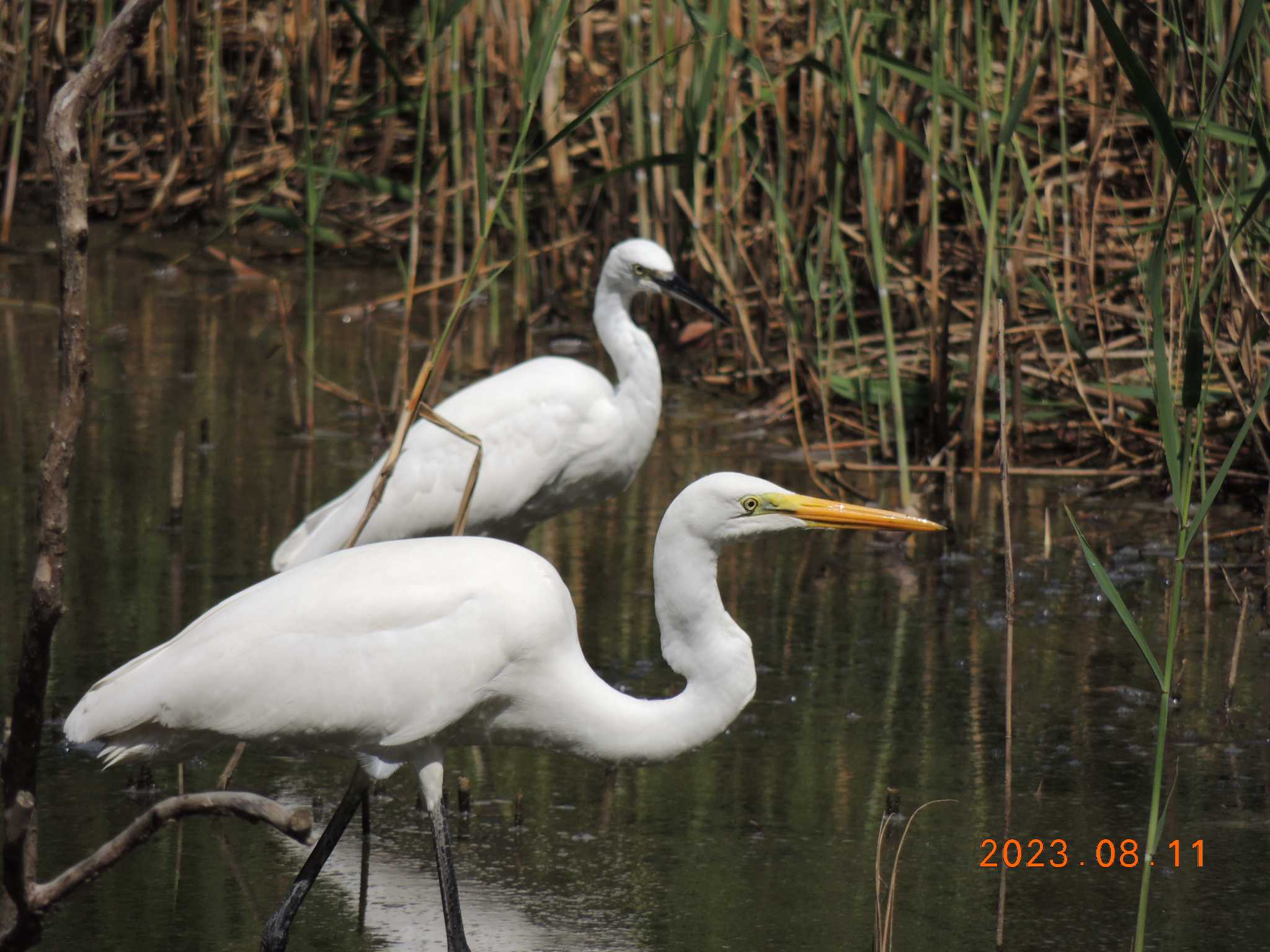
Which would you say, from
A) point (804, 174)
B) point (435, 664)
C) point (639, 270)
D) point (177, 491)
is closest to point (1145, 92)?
point (435, 664)

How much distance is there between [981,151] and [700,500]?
3.10 meters

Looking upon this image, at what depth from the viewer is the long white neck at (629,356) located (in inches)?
221

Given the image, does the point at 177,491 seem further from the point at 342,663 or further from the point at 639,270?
the point at 342,663

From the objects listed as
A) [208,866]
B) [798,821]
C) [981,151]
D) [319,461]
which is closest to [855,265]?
[981,151]

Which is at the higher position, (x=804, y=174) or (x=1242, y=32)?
(x=804, y=174)

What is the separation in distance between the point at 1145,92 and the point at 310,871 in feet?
6.84

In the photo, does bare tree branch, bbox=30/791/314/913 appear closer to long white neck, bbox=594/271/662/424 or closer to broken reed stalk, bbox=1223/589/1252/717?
broken reed stalk, bbox=1223/589/1252/717

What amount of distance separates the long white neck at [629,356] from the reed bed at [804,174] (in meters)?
0.50

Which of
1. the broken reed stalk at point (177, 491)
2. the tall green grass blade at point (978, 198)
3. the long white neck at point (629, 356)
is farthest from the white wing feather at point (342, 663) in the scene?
the tall green grass blade at point (978, 198)

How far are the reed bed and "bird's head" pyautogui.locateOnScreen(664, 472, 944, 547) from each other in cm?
92

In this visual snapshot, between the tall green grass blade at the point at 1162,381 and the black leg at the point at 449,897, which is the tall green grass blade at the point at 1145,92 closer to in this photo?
the tall green grass blade at the point at 1162,381

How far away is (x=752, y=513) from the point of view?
3459 millimetres

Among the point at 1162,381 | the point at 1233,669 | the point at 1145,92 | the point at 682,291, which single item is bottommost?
the point at 1233,669

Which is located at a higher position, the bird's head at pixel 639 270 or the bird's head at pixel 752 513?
the bird's head at pixel 639 270
